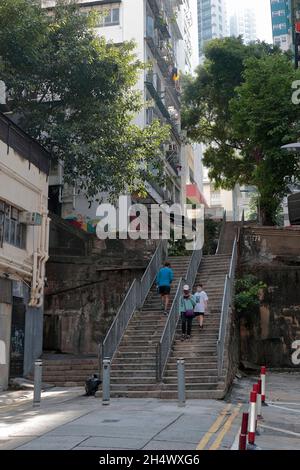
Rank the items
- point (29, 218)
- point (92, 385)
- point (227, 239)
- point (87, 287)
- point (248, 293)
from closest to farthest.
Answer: point (92, 385)
point (29, 218)
point (248, 293)
point (87, 287)
point (227, 239)

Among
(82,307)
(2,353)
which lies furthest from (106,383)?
(82,307)

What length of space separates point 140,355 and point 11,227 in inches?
228

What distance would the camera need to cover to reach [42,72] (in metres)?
22.5

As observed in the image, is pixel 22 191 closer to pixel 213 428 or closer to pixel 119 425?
pixel 119 425

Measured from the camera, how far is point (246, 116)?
78.4ft

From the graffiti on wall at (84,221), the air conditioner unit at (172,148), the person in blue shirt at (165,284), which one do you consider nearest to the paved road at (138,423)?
the person in blue shirt at (165,284)

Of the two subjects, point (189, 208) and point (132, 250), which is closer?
point (132, 250)

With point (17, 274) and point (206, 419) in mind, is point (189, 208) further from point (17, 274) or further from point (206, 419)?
point (206, 419)

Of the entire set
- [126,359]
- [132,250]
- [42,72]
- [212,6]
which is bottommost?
[126,359]

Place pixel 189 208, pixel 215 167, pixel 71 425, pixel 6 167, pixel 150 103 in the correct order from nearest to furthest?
pixel 71 425 < pixel 6 167 < pixel 150 103 < pixel 215 167 < pixel 189 208

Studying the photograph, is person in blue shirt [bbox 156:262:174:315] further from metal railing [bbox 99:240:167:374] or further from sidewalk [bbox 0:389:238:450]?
sidewalk [bbox 0:389:238:450]

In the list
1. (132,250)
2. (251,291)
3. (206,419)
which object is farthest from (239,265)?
(206,419)

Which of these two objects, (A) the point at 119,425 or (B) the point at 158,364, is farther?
(B) the point at 158,364
